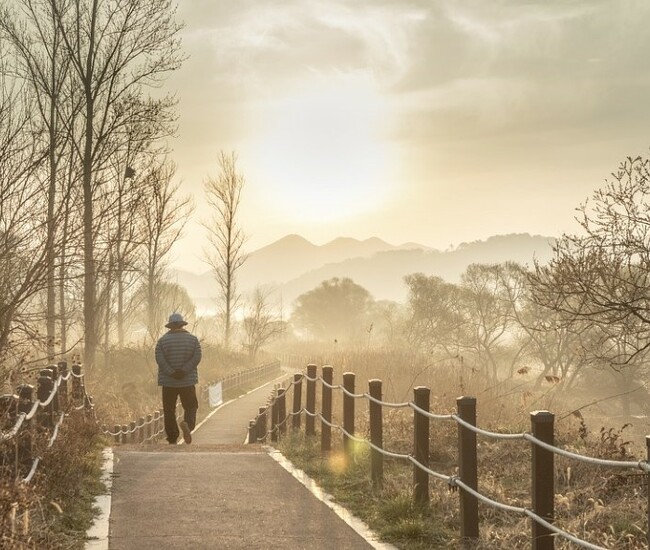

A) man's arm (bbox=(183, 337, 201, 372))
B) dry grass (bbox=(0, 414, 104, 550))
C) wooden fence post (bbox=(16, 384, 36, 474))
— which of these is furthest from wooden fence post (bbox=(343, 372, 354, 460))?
wooden fence post (bbox=(16, 384, 36, 474))

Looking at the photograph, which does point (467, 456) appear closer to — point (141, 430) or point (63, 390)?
point (63, 390)

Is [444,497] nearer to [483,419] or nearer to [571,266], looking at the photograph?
[571,266]

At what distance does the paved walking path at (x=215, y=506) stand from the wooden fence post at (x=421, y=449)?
81 centimetres

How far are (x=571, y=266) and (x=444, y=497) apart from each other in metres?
6.31

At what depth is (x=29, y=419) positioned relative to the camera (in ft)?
22.7

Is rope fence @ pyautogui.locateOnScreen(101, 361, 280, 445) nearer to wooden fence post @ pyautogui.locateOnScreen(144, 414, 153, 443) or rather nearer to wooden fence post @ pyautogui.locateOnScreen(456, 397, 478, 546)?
wooden fence post @ pyautogui.locateOnScreen(144, 414, 153, 443)

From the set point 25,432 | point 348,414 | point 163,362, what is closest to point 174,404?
point 163,362

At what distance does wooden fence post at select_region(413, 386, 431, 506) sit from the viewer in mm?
7480

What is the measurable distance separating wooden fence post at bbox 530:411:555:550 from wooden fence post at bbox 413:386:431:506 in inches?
81.3

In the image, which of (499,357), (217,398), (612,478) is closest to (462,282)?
(499,357)

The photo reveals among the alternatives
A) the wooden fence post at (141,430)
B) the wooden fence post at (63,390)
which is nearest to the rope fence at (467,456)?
the wooden fence post at (63,390)

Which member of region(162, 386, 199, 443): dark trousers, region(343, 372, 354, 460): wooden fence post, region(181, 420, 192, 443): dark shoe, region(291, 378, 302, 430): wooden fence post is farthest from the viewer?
region(291, 378, 302, 430): wooden fence post

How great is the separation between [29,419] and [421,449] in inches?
145

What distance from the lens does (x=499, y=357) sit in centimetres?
6100
